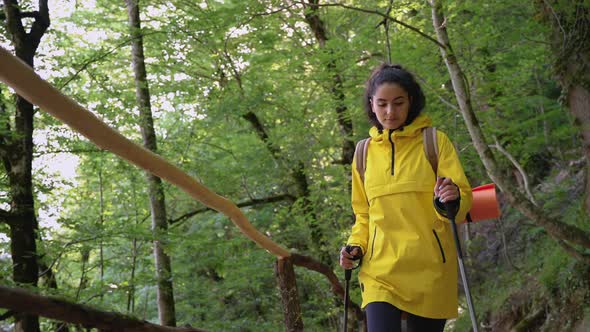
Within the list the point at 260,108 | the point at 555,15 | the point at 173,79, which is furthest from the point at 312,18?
the point at 555,15

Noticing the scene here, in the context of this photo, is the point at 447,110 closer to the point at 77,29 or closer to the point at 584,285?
the point at 584,285

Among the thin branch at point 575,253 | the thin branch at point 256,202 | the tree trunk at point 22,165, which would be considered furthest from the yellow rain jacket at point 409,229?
the thin branch at point 256,202

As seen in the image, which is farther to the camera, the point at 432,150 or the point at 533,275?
the point at 533,275

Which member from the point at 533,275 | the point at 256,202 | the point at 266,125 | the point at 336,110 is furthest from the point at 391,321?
the point at 266,125

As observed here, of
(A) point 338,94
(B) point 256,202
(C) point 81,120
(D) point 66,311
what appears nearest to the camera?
(D) point 66,311

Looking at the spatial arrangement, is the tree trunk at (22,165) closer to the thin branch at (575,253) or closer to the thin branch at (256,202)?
the thin branch at (575,253)

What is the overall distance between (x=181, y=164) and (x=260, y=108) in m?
1.69

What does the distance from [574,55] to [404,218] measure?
4460 millimetres

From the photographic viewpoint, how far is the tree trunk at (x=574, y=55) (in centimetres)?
577

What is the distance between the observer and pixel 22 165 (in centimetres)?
400

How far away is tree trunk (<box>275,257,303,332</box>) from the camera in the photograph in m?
3.52

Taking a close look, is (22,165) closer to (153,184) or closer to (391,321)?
(391,321)

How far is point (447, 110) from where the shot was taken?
8.08 metres

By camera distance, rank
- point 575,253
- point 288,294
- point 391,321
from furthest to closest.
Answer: point 575,253 → point 288,294 → point 391,321
